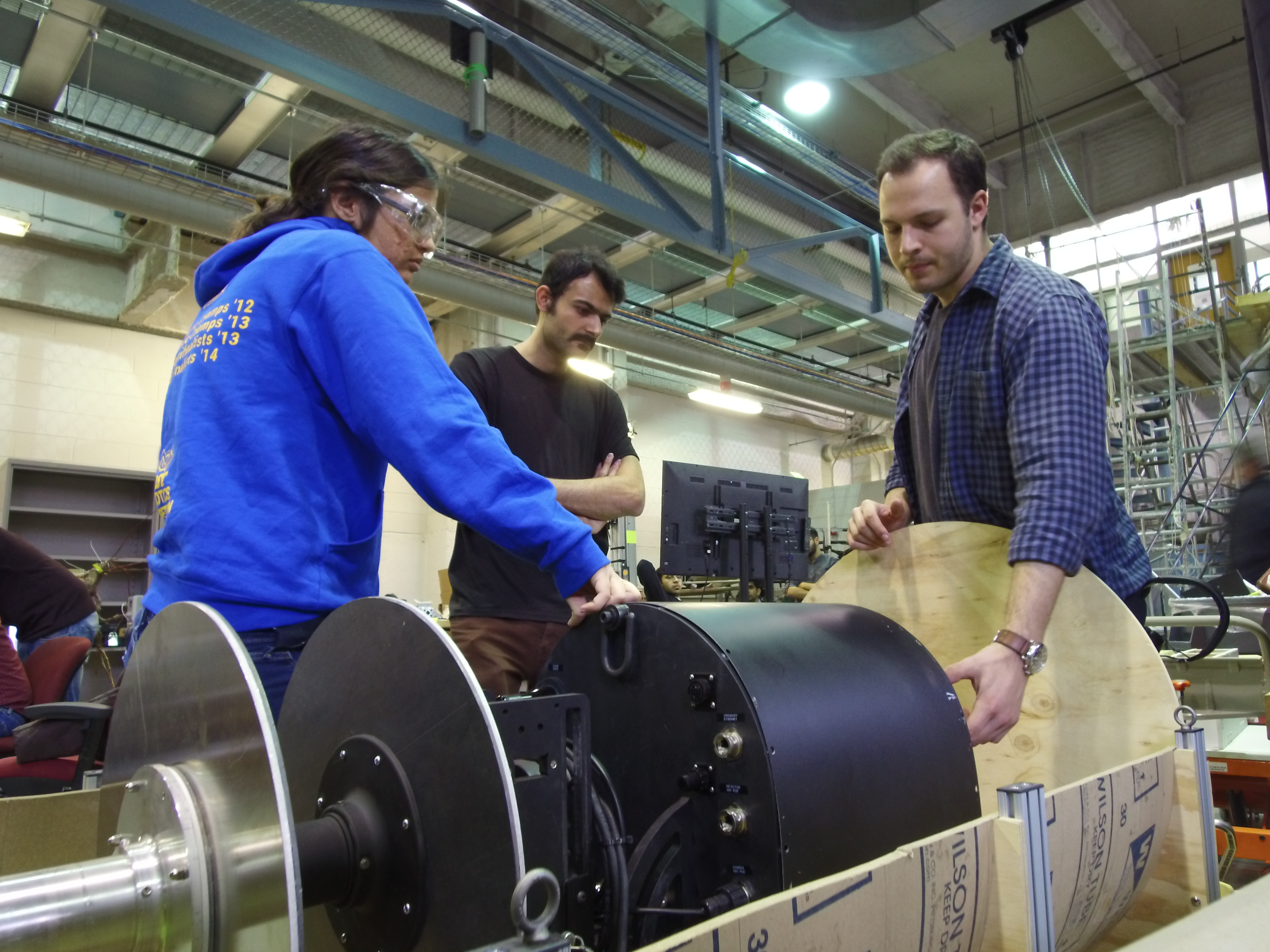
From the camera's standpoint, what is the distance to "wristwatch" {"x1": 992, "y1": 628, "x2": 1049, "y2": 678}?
3.20ft

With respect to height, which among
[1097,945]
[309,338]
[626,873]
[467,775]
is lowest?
[1097,945]

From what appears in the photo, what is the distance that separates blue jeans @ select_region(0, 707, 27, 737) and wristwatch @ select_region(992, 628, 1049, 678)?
8.59ft

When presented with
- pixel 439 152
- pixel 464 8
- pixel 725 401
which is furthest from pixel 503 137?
pixel 725 401

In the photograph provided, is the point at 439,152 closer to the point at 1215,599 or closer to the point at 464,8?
the point at 464,8

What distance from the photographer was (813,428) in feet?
37.0

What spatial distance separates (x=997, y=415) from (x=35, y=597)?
9.89 ft

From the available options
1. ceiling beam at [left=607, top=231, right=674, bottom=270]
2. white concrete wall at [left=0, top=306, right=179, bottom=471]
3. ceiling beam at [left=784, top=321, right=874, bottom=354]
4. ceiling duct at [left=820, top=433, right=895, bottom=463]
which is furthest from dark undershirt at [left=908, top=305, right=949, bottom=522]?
ceiling duct at [left=820, top=433, right=895, bottom=463]

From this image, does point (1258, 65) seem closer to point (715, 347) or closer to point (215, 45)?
point (215, 45)

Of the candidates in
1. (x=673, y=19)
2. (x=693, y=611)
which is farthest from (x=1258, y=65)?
(x=673, y=19)

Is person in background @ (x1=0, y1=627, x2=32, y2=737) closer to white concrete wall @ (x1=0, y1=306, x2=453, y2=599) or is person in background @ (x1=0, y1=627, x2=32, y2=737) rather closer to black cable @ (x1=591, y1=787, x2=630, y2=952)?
black cable @ (x1=591, y1=787, x2=630, y2=952)

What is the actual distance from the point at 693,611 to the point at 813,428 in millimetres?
10682

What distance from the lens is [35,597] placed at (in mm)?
2783

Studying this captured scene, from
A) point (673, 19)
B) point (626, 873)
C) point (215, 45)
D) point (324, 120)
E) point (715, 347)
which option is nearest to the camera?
point (626, 873)

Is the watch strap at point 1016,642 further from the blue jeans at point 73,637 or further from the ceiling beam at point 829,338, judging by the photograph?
the ceiling beam at point 829,338
